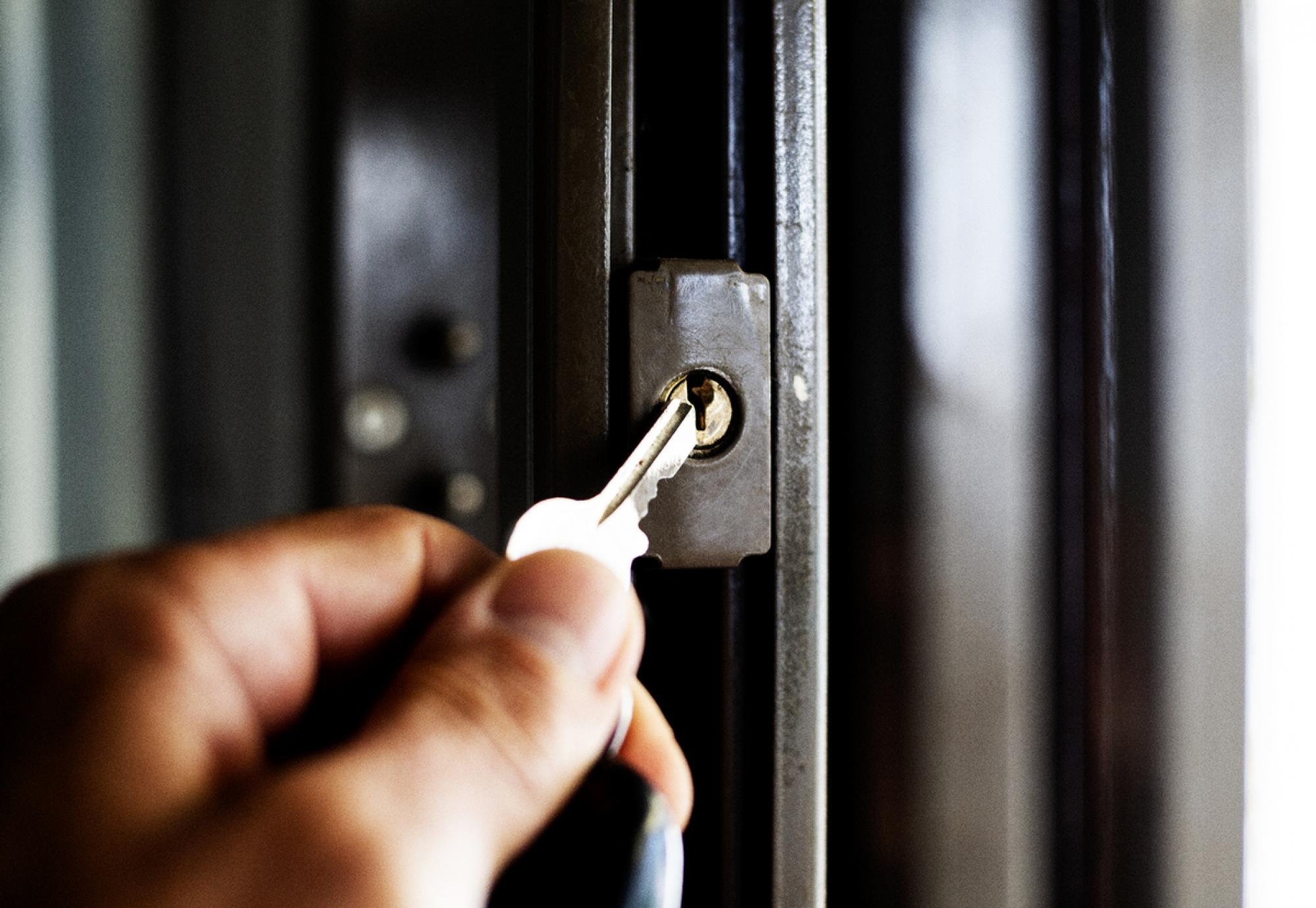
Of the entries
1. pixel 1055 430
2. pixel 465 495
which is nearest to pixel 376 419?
pixel 465 495

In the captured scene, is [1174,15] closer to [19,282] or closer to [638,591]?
[638,591]

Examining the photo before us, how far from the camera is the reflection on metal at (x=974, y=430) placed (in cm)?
42

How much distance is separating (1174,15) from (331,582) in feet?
1.45

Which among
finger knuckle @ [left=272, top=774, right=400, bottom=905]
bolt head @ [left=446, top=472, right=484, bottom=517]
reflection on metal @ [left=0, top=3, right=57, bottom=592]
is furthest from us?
reflection on metal @ [left=0, top=3, right=57, bottom=592]

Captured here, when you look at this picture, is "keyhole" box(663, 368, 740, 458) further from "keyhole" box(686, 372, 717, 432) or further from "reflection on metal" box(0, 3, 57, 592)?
"reflection on metal" box(0, 3, 57, 592)

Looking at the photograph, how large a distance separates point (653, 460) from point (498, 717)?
0.12m

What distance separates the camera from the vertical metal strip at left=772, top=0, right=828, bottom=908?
0.39 m

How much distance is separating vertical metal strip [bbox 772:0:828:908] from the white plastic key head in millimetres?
54

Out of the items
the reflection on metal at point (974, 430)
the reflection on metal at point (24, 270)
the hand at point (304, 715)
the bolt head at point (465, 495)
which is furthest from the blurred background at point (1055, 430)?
the reflection on metal at point (24, 270)

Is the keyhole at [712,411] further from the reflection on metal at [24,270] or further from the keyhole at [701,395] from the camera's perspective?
the reflection on metal at [24,270]

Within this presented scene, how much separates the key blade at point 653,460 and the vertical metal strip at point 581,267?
0.8 inches

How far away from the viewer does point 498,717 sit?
0.27 metres

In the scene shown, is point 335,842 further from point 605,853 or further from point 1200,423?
point 1200,423

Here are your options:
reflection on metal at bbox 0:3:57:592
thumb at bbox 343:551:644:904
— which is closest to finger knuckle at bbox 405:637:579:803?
thumb at bbox 343:551:644:904
